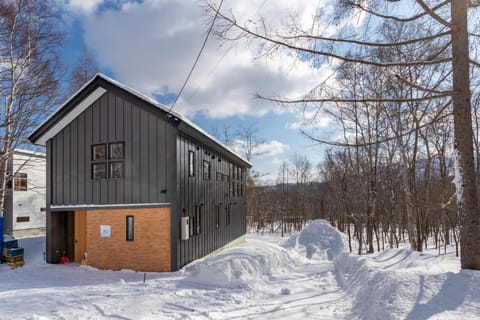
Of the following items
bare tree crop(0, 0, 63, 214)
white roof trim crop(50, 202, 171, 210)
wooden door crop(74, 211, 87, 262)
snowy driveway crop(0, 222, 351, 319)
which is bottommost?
snowy driveway crop(0, 222, 351, 319)

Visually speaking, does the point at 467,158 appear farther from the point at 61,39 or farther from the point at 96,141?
the point at 61,39

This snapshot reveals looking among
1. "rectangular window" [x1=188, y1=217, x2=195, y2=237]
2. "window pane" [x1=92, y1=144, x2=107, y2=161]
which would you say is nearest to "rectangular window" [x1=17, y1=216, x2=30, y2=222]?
"window pane" [x1=92, y1=144, x2=107, y2=161]

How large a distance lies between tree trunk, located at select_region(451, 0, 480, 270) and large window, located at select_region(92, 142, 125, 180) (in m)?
9.79

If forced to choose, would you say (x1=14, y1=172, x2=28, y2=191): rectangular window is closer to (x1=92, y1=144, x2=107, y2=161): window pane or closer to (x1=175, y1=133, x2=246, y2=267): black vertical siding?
(x1=92, y1=144, x2=107, y2=161): window pane

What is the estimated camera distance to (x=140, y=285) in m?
8.43

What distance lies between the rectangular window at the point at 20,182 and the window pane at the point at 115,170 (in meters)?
11.8

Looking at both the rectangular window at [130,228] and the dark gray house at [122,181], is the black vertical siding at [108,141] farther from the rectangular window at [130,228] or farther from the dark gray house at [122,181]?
the rectangular window at [130,228]

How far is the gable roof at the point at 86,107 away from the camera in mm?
10625

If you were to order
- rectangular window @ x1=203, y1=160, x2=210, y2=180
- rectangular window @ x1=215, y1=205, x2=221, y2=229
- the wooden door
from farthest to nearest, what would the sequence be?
rectangular window @ x1=215, y1=205, x2=221, y2=229, rectangular window @ x1=203, y1=160, x2=210, y2=180, the wooden door

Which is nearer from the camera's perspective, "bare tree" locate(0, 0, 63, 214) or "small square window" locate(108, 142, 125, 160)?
"small square window" locate(108, 142, 125, 160)

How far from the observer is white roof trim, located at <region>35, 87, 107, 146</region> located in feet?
37.3

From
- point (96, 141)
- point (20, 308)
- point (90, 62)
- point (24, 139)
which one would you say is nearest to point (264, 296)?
point (20, 308)

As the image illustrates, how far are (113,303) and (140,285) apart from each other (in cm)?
178

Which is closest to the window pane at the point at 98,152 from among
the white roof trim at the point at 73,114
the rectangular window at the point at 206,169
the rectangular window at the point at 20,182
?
the white roof trim at the point at 73,114
